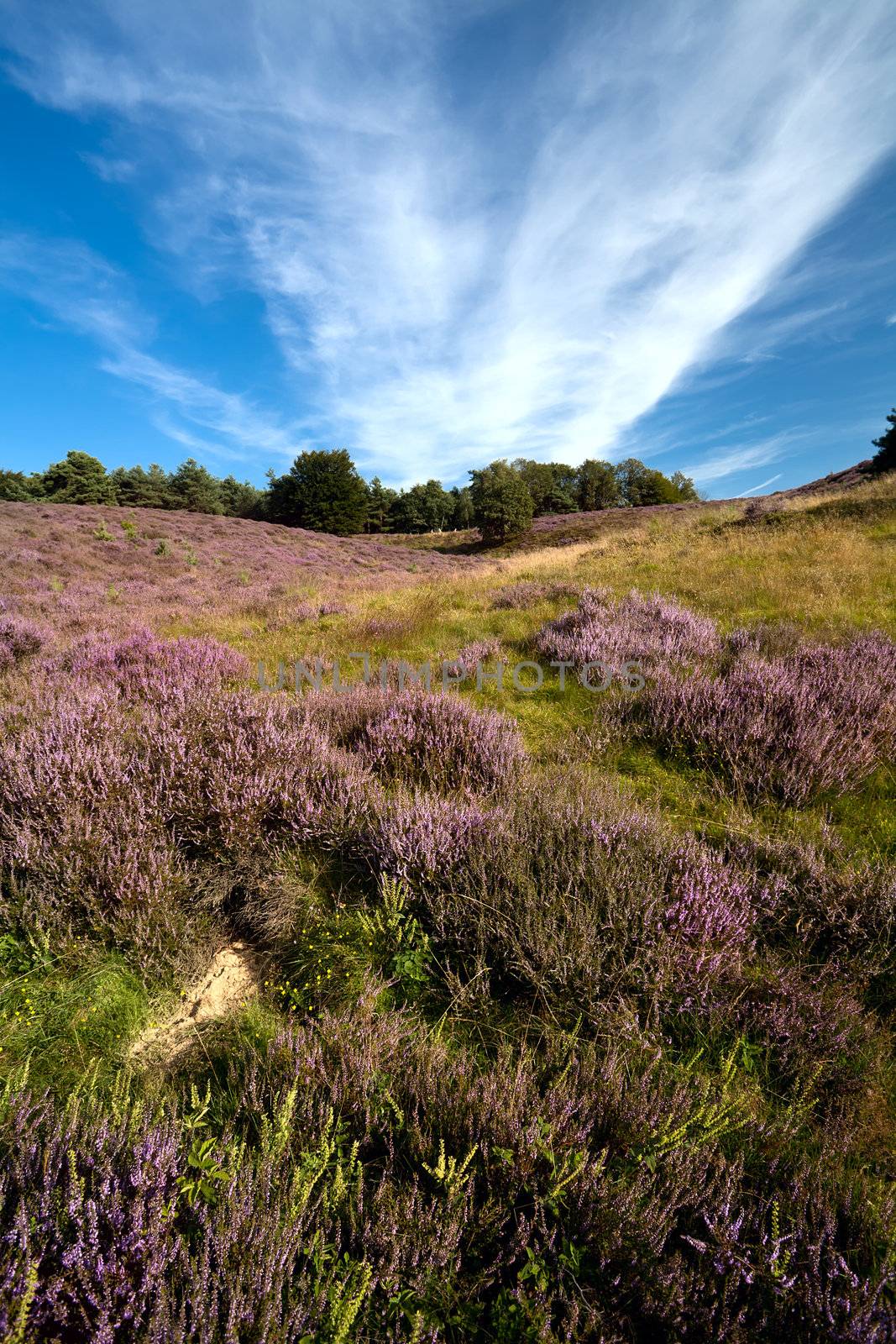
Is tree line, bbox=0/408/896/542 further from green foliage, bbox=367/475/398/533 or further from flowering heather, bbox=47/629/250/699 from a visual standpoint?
flowering heather, bbox=47/629/250/699

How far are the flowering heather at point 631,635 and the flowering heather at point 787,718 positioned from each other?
0.78m

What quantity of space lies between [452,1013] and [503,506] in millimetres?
37687

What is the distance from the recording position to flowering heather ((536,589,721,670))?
17.3 feet

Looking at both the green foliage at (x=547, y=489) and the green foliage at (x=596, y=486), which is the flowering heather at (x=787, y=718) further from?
the green foliage at (x=596, y=486)

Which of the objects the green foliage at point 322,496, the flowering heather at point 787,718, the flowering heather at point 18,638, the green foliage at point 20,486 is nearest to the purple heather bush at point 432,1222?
the flowering heather at point 787,718

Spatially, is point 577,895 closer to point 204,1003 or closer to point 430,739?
point 204,1003

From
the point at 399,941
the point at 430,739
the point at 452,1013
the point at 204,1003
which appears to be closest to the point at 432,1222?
the point at 452,1013

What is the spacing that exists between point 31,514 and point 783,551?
1043 inches

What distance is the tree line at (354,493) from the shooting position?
127ft

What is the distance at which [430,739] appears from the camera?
140 inches

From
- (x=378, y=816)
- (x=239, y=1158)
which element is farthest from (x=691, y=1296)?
(x=378, y=816)

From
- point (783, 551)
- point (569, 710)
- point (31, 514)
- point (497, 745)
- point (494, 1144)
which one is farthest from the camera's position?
point (31, 514)

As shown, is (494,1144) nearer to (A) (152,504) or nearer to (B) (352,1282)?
(B) (352,1282)

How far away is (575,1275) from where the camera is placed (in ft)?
3.85
